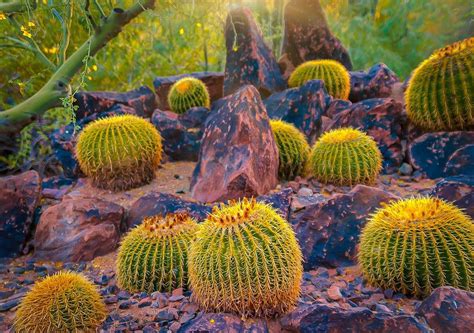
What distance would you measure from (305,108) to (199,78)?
3.01 metres

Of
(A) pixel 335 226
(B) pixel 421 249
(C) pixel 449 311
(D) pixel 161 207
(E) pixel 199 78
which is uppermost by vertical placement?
(E) pixel 199 78

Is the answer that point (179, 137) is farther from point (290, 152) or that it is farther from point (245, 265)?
point (245, 265)

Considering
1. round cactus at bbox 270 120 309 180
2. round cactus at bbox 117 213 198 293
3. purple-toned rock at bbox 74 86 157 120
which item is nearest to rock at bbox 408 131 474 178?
round cactus at bbox 270 120 309 180

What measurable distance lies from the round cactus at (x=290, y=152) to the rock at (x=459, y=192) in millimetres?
1966

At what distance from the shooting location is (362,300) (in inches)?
136

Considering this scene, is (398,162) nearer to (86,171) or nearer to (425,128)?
(425,128)

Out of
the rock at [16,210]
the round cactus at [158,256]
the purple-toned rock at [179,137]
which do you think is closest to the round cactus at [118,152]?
the rock at [16,210]

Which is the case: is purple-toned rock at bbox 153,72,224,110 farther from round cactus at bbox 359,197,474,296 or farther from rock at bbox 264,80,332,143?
round cactus at bbox 359,197,474,296

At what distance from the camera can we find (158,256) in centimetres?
367

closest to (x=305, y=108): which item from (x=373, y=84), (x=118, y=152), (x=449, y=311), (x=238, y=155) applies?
(x=373, y=84)

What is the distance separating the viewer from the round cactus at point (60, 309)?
3180 millimetres

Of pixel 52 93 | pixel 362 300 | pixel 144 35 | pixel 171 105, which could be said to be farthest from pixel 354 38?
pixel 362 300

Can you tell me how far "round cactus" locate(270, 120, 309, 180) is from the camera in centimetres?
602

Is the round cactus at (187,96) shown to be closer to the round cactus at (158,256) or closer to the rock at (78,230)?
the rock at (78,230)
